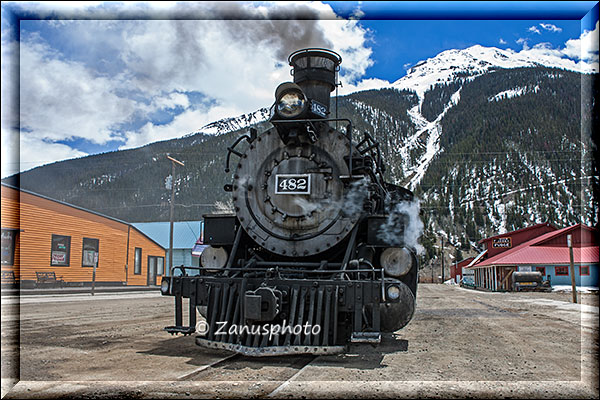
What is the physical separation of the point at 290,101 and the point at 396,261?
7.73ft

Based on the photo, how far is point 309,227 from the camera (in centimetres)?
619

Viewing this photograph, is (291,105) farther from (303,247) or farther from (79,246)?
(79,246)

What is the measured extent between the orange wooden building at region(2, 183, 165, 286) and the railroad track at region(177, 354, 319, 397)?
14973 mm

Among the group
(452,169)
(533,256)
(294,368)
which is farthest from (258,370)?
(452,169)

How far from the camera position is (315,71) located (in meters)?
7.05

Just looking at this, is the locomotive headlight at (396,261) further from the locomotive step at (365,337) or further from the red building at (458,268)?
the red building at (458,268)

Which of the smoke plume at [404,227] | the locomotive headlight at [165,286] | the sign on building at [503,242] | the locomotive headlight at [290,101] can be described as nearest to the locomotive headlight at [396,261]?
the smoke plume at [404,227]

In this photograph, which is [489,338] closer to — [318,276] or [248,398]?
[318,276]

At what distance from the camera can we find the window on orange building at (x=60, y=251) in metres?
23.8

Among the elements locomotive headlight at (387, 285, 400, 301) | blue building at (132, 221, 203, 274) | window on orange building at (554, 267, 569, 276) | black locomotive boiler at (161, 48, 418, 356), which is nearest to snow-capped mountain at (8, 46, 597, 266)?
blue building at (132, 221, 203, 274)

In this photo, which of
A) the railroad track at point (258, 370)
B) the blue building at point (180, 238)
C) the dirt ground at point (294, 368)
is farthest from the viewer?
the blue building at point (180, 238)

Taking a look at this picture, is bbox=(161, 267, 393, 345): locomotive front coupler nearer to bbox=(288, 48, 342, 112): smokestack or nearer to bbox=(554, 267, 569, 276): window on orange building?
bbox=(288, 48, 342, 112): smokestack

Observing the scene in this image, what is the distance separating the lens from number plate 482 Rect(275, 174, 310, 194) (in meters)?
6.21

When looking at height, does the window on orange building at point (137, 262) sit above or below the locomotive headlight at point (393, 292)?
below
